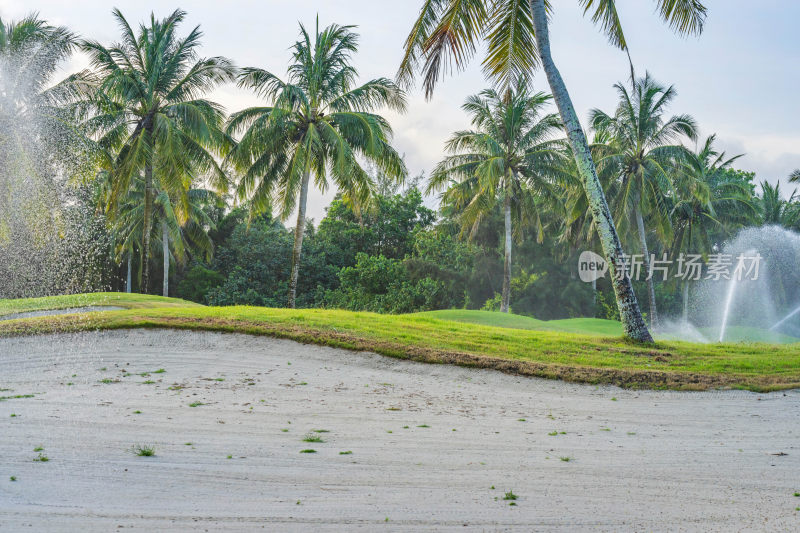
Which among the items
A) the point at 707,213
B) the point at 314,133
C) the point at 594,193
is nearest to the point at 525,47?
the point at 594,193

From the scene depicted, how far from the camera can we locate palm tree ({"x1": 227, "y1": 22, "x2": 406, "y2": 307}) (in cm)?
2058

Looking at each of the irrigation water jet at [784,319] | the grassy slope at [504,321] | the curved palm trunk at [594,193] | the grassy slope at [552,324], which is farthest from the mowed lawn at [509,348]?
the irrigation water jet at [784,319]

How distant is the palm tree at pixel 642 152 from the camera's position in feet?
81.9

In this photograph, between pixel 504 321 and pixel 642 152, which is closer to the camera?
pixel 504 321

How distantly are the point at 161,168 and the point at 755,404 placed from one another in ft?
62.9

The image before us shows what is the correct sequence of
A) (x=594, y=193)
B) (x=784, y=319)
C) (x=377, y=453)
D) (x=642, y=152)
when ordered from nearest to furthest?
(x=377, y=453) → (x=594, y=193) → (x=642, y=152) → (x=784, y=319)

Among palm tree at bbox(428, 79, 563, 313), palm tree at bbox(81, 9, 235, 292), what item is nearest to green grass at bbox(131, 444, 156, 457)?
palm tree at bbox(81, 9, 235, 292)

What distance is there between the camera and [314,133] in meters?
20.5

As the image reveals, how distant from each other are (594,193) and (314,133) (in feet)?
37.2

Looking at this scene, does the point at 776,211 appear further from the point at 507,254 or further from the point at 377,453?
the point at 377,453

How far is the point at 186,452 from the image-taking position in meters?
4.93

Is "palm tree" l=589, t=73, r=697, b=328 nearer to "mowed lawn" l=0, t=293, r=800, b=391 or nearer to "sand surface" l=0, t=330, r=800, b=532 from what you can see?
"mowed lawn" l=0, t=293, r=800, b=391

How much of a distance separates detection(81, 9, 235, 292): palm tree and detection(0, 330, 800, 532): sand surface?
1329 centimetres

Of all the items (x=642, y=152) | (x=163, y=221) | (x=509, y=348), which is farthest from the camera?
(x=163, y=221)
